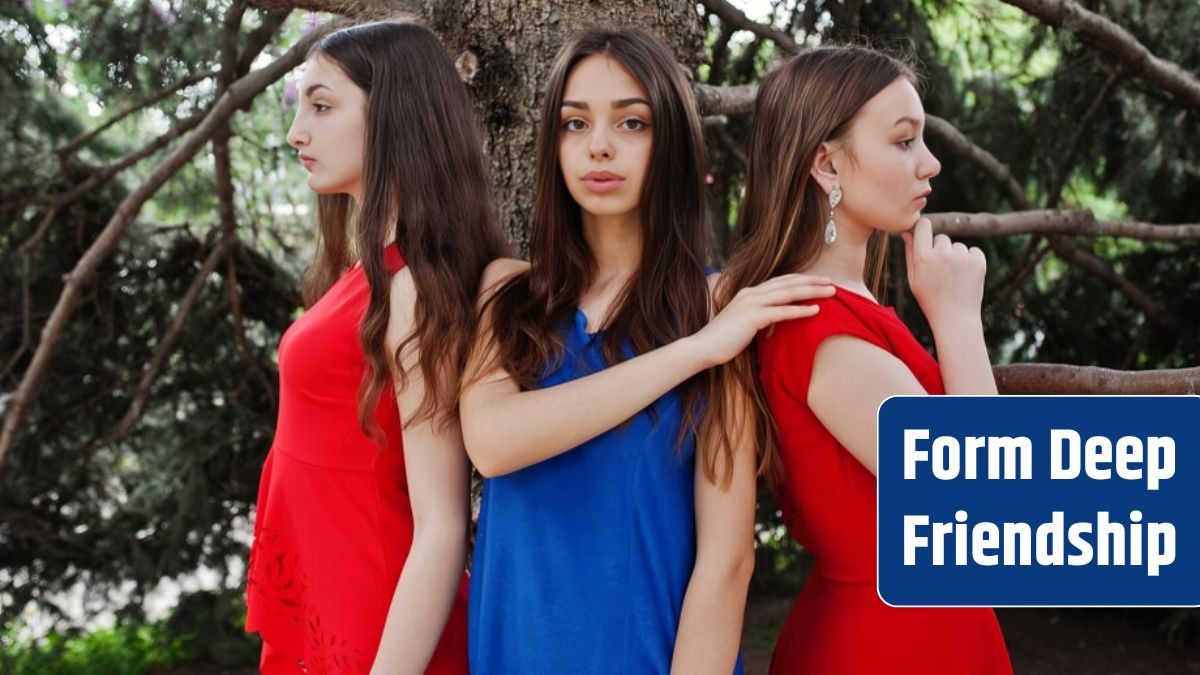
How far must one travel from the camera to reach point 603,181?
1.76 meters

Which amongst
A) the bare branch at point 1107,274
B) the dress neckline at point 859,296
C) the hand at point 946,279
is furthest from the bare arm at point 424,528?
the bare branch at point 1107,274

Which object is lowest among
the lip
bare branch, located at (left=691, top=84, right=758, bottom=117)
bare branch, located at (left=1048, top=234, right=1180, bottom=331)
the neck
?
bare branch, located at (left=1048, top=234, right=1180, bottom=331)

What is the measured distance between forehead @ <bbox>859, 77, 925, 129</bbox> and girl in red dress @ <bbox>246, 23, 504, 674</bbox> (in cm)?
58

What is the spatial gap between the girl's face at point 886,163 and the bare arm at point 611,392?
0.17 meters

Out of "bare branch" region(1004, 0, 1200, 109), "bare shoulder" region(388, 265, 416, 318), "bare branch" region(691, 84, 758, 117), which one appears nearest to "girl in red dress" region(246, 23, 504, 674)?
"bare shoulder" region(388, 265, 416, 318)

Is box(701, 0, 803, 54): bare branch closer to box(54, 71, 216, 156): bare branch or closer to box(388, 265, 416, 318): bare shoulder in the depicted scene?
box(388, 265, 416, 318): bare shoulder

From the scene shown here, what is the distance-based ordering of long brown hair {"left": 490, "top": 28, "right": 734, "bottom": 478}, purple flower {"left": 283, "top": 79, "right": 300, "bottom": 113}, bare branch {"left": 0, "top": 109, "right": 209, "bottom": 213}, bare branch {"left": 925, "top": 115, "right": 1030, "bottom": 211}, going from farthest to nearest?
purple flower {"left": 283, "top": 79, "right": 300, "bottom": 113}, bare branch {"left": 0, "top": 109, "right": 209, "bottom": 213}, bare branch {"left": 925, "top": 115, "right": 1030, "bottom": 211}, long brown hair {"left": 490, "top": 28, "right": 734, "bottom": 478}

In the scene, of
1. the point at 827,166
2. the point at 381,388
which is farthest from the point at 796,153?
the point at 381,388

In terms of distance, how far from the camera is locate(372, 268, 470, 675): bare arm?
1718 millimetres

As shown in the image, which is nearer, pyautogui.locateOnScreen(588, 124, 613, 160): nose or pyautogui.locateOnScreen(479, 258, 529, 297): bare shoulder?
pyautogui.locateOnScreen(588, 124, 613, 160): nose

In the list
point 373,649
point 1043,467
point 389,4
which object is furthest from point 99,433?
point 1043,467

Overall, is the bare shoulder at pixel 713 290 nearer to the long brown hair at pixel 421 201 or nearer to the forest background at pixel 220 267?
the long brown hair at pixel 421 201

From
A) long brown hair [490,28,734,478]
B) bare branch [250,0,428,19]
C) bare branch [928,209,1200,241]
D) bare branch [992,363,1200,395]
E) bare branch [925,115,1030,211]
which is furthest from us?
bare branch [925,115,1030,211]

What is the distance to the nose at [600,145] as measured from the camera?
68.6 inches
